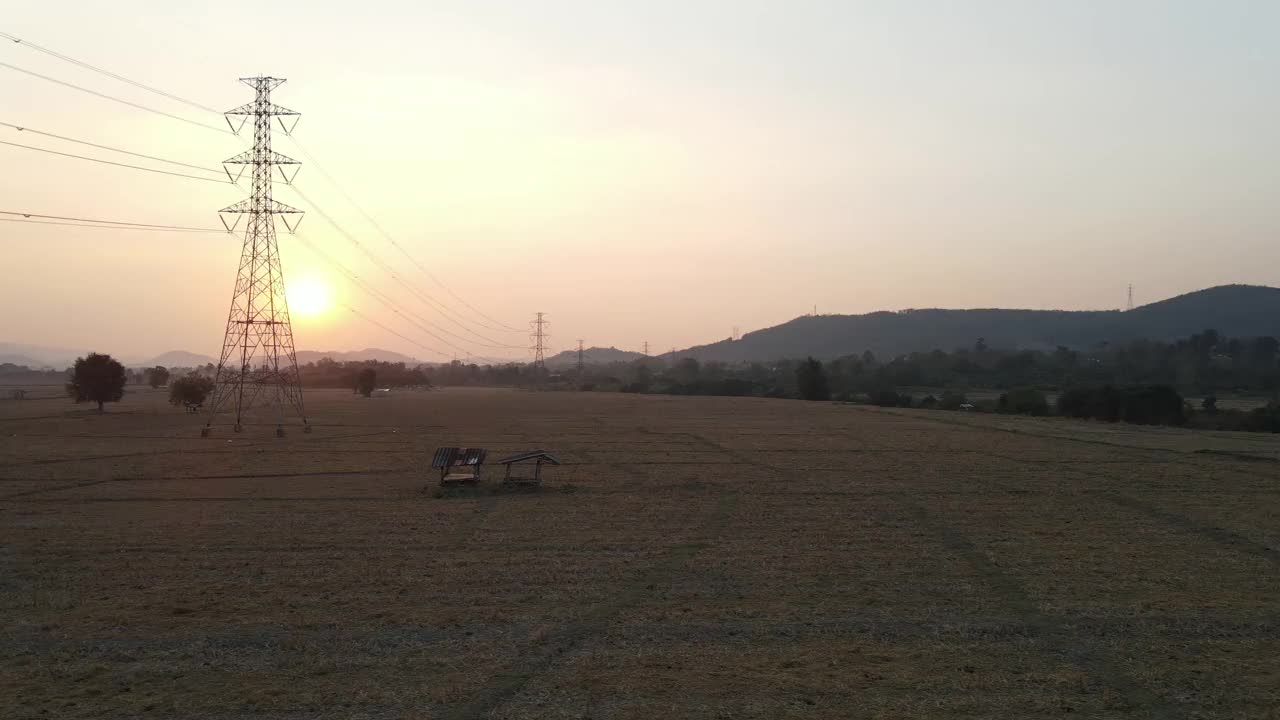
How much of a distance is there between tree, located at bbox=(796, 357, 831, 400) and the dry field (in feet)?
270

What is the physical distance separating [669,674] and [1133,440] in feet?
131

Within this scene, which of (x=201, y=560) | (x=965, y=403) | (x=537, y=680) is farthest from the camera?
(x=965, y=403)

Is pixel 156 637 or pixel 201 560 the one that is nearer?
pixel 156 637

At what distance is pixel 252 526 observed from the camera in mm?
17578

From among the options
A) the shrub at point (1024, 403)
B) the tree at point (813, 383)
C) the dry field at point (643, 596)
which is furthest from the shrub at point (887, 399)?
the dry field at point (643, 596)

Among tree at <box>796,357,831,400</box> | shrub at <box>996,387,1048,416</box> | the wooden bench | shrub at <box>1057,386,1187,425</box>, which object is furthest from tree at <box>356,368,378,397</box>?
the wooden bench

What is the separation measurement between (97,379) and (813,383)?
75.5 m

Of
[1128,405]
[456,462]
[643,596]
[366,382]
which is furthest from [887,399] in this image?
[643,596]

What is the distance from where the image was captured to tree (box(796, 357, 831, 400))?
356 feet

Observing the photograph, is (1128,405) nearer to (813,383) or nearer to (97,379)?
(813,383)

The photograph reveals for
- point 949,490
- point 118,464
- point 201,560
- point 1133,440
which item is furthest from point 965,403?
point 201,560

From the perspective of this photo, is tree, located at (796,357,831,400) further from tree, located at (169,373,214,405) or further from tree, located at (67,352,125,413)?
tree, located at (67,352,125,413)

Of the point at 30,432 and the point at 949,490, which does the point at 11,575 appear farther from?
the point at 30,432

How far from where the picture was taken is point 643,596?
12.2 m
